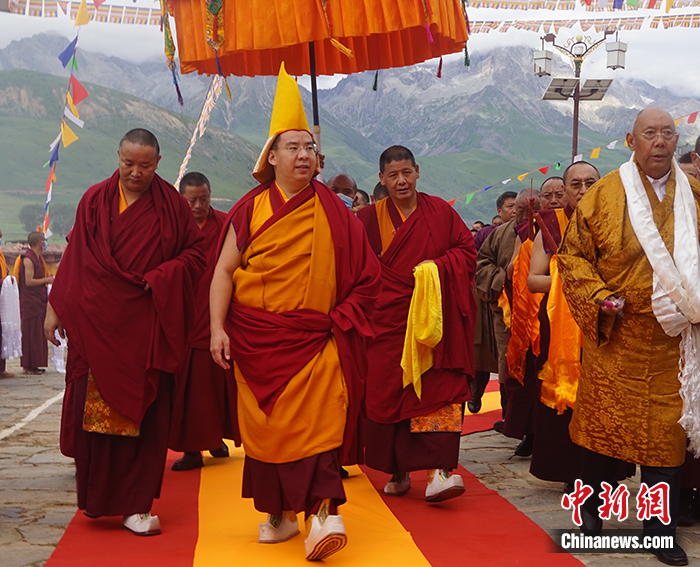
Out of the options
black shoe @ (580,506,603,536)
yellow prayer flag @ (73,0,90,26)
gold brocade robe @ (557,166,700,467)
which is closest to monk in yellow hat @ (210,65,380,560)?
gold brocade robe @ (557,166,700,467)

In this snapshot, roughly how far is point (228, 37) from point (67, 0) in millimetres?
8831

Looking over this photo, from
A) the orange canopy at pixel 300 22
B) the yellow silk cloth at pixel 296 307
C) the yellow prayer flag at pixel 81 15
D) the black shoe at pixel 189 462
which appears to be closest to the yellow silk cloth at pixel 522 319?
the orange canopy at pixel 300 22

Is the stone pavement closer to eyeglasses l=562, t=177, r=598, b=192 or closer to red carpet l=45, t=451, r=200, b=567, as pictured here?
red carpet l=45, t=451, r=200, b=567

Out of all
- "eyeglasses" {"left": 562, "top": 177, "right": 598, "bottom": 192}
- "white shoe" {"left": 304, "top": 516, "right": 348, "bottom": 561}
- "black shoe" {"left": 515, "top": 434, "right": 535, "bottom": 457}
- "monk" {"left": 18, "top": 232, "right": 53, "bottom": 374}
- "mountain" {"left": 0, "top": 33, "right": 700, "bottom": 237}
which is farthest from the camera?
"mountain" {"left": 0, "top": 33, "right": 700, "bottom": 237}

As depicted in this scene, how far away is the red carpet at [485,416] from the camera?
7.07 m

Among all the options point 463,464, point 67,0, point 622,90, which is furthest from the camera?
point 622,90

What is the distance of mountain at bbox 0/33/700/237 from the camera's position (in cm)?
9625

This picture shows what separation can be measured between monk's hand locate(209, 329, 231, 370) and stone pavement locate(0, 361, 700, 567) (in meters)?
1.20

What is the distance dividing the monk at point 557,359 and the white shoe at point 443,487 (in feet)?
1.83

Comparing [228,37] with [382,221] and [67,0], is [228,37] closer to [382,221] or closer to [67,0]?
[382,221]

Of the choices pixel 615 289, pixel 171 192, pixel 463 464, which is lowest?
pixel 463 464

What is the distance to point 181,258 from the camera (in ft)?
14.1

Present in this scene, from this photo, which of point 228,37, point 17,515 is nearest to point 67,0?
point 228,37

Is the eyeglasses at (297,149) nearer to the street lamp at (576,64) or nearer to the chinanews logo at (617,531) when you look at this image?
the chinanews logo at (617,531)
